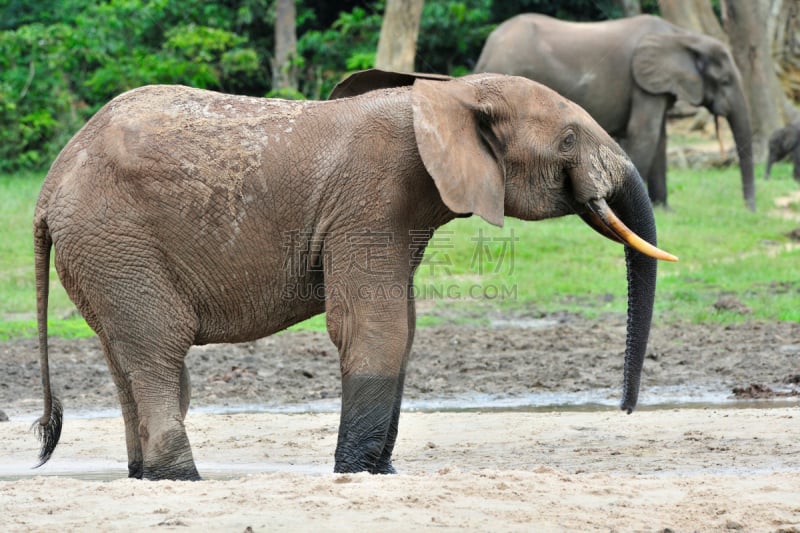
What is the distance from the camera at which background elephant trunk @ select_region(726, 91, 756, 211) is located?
1773 centimetres

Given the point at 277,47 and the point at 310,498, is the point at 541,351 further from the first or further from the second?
the point at 277,47

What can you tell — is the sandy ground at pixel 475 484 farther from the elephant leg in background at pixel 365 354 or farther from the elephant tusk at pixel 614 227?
the elephant tusk at pixel 614 227

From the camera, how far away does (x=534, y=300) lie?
13.9 meters

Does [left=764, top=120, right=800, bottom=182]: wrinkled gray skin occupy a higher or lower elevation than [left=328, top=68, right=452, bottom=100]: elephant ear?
lower

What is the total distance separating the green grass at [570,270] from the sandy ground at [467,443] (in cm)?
74

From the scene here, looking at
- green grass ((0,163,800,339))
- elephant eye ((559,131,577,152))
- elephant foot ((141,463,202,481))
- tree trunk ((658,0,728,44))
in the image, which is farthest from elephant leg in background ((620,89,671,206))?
elephant foot ((141,463,202,481))

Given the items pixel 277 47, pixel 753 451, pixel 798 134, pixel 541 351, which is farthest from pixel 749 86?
pixel 753 451

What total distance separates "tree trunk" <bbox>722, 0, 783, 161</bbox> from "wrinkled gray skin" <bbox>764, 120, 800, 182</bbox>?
1697mm

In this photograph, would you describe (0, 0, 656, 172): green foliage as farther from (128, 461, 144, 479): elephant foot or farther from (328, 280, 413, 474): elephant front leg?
(328, 280, 413, 474): elephant front leg

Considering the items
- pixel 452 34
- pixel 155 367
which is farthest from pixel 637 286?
pixel 452 34

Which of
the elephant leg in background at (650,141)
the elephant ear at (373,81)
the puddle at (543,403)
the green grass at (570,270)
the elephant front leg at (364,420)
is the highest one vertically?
the elephant ear at (373,81)

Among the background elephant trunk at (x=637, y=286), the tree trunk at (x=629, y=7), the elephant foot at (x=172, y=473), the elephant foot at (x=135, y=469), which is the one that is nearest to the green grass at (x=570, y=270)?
the background elephant trunk at (x=637, y=286)

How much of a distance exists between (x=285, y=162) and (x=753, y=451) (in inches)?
121

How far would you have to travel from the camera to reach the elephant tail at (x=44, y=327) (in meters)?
6.85
